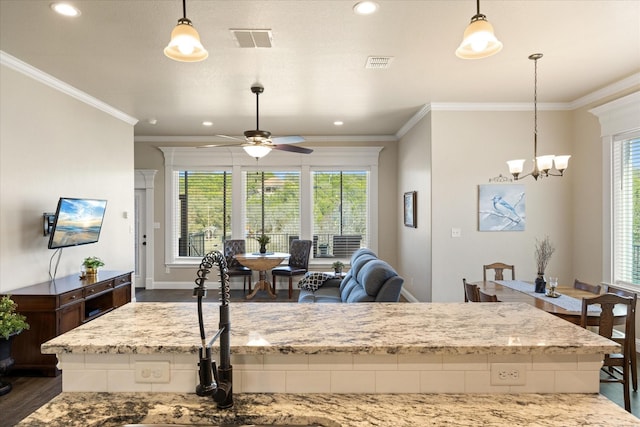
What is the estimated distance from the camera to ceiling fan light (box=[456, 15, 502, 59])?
168 cm

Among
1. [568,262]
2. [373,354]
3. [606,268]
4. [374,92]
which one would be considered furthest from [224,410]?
[568,262]

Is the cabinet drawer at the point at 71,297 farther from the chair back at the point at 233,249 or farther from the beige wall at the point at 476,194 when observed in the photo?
the beige wall at the point at 476,194

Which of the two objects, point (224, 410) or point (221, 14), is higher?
point (221, 14)

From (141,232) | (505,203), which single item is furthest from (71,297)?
(505,203)

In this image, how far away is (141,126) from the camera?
6168mm

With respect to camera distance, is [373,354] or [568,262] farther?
[568,262]

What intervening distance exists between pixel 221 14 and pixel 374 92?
2.15 meters

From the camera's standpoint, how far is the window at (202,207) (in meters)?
7.04

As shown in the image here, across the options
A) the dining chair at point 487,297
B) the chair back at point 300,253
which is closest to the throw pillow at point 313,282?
the chair back at point 300,253

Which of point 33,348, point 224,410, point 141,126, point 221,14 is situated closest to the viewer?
point 224,410

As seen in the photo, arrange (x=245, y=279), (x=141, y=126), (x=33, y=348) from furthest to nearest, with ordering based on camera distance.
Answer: (x=245, y=279) → (x=141, y=126) → (x=33, y=348)

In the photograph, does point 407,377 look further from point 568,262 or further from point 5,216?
point 568,262

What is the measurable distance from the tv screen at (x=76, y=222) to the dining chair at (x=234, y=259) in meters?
2.32

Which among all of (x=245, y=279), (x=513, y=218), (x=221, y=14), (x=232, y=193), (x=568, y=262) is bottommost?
(x=245, y=279)
